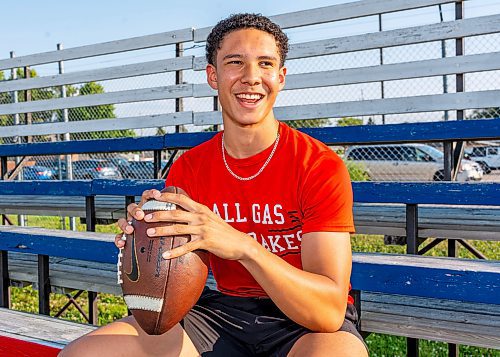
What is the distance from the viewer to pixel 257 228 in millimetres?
1655

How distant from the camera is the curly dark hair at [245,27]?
1738 millimetres

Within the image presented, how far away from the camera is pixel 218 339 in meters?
1.65

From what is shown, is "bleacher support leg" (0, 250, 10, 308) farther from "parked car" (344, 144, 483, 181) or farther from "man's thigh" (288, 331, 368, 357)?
"parked car" (344, 144, 483, 181)

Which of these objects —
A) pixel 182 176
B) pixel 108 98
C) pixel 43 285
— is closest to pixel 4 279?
pixel 43 285

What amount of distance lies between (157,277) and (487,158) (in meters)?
14.5

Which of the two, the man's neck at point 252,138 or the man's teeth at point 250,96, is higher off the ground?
the man's teeth at point 250,96

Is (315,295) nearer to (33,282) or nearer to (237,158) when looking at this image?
(237,158)

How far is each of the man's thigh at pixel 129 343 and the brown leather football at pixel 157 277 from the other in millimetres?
106

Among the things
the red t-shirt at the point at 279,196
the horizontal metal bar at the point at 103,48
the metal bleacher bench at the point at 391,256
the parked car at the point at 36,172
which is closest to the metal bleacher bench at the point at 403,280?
the metal bleacher bench at the point at 391,256

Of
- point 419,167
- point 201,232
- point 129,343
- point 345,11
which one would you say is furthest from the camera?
point 419,167

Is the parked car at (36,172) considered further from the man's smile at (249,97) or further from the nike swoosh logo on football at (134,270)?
the nike swoosh logo on football at (134,270)

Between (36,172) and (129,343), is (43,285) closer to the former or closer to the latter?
(129,343)

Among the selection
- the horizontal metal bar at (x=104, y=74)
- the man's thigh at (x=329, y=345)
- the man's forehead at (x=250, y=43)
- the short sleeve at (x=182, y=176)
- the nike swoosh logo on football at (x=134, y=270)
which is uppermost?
the horizontal metal bar at (x=104, y=74)

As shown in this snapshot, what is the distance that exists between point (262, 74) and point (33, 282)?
2.48 metres
